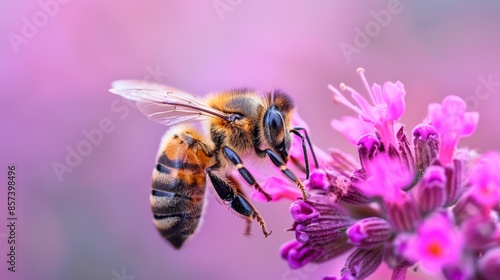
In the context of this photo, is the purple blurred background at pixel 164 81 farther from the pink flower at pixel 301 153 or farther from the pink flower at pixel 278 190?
the pink flower at pixel 278 190

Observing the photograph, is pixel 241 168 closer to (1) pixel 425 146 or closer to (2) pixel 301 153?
(2) pixel 301 153

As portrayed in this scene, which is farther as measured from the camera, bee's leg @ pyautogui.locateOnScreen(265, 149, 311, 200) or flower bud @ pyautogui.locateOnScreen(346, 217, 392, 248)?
bee's leg @ pyautogui.locateOnScreen(265, 149, 311, 200)

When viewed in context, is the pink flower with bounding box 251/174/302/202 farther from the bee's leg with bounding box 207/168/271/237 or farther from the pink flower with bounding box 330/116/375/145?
the pink flower with bounding box 330/116/375/145

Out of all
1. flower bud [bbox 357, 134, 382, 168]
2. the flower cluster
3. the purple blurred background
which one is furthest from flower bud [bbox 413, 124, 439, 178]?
the purple blurred background

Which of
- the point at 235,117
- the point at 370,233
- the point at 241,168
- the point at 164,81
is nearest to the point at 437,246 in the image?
the point at 370,233

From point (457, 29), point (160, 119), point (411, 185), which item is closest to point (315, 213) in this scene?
point (411, 185)

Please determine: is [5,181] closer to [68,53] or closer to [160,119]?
[68,53]

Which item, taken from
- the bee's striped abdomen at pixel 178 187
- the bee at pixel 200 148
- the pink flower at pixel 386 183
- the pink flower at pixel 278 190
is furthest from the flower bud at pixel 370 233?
the bee's striped abdomen at pixel 178 187
